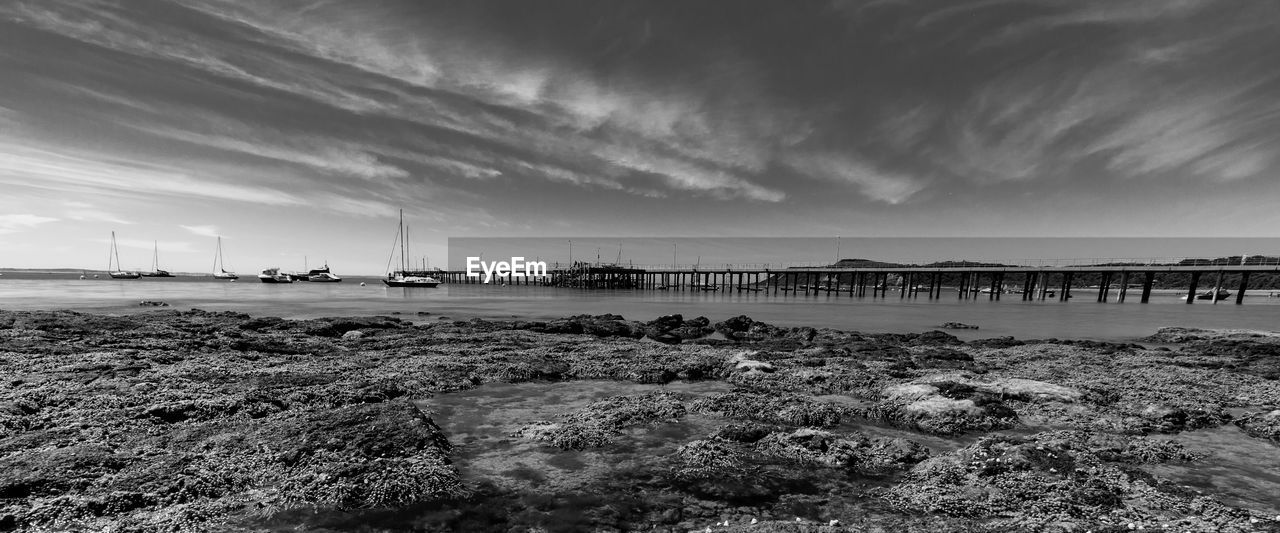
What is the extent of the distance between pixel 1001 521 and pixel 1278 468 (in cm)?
658

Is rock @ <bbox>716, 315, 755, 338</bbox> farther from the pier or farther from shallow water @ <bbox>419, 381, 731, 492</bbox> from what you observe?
the pier

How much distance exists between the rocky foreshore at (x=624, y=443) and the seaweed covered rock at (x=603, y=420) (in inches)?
2.5

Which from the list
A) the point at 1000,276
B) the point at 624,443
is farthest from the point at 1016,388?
the point at 1000,276

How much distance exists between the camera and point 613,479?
718 cm

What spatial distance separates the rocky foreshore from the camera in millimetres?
5828

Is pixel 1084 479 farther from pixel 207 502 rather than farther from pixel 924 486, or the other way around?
pixel 207 502

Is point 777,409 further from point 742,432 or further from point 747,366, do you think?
point 747,366

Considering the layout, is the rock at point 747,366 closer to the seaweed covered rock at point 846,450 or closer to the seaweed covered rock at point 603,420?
the seaweed covered rock at point 603,420

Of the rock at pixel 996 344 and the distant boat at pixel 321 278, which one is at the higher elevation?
the rock at pixel 996 344

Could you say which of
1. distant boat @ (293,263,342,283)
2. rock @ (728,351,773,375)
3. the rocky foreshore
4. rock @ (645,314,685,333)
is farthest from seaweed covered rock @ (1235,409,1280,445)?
distant boat @ (293,263,342,283)

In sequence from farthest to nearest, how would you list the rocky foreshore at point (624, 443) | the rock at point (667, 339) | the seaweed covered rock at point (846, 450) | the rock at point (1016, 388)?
the rock at point (667, 339)
the rock at point (1016, 388)
the seaweed covered rock at point (846, 450)
the rocky foreshore at point (624, 443)

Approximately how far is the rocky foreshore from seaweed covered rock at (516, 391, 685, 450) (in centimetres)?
6

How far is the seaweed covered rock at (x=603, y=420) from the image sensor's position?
8.88 meters

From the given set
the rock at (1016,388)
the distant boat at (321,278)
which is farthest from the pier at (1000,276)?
the rock at (1016,388)
